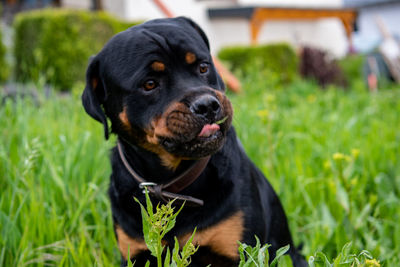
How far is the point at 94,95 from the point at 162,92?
38cm

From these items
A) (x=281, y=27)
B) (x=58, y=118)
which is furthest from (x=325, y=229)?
(x=281, y=27)

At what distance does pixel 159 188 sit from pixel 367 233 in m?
1.31

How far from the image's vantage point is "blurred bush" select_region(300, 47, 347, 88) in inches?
405

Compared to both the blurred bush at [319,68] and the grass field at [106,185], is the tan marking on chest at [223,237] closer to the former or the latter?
the grass field at [106,185]

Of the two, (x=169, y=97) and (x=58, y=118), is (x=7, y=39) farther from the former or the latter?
(x=169, y=97)

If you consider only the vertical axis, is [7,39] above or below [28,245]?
below

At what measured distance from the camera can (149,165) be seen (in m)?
2.21

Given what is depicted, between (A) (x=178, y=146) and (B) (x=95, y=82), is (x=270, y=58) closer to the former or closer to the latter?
(B) (x=95, y=82)

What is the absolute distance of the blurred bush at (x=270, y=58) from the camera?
10.5 m

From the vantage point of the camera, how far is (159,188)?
1.98 metres

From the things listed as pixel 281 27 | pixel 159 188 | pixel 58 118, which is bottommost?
pixel 281 27

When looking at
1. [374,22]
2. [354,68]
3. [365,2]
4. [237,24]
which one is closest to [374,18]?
[374,22]

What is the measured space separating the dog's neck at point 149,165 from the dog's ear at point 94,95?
16cm

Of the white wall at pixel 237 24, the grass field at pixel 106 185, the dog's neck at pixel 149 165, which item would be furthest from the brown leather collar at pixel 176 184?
the white wall at pixel 237 24
